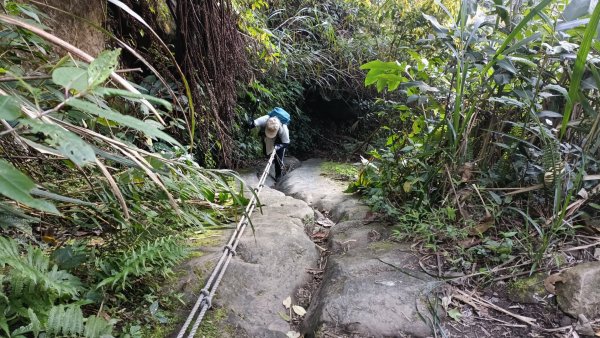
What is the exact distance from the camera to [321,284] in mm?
1848

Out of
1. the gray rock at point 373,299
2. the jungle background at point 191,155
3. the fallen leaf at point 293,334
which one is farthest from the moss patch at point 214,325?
the gray rock at point 373,299

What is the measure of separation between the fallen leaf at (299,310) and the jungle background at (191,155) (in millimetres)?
515

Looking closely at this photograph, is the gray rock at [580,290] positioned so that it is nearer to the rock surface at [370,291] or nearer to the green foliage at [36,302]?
the rock surface at [370,291]

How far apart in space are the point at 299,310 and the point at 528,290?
0.96m

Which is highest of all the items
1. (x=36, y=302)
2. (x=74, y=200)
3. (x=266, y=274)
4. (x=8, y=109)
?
(x=8, y=109)

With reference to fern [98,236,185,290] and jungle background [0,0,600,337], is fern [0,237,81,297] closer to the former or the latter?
jungle background [0,0,600,337]

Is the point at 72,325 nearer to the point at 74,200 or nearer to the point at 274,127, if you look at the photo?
the point at 74,200

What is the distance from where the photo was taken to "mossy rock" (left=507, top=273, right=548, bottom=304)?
1.48 meters

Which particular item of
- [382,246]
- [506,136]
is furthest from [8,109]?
[506,136]

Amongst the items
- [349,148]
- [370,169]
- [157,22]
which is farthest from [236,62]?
[349,148]

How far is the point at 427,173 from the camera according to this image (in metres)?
2.18

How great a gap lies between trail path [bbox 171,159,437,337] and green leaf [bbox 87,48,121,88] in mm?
1011

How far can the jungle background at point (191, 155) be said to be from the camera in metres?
0.93

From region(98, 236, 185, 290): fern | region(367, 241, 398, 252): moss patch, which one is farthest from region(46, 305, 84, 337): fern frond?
region(367, 241, 398, 252): moss patch
